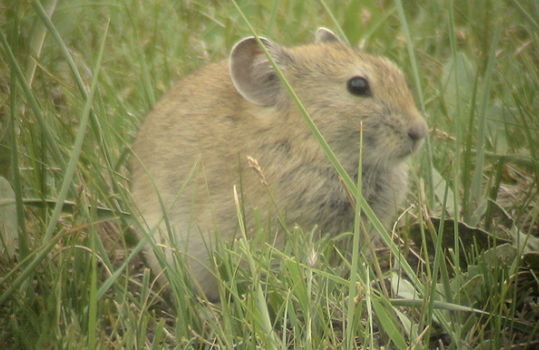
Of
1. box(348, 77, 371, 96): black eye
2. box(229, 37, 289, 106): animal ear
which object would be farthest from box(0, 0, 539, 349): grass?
box(229, 37, 289, 106): animal ear

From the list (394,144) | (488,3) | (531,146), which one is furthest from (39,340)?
(488,3)

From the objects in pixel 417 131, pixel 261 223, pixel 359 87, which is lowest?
pixel 261 223

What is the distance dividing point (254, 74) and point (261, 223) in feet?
3.45

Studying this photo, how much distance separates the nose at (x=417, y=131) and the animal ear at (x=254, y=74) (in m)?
0.70

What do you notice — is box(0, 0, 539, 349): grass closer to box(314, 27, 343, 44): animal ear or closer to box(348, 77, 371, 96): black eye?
box(314, 27, 343, 44): animal ear

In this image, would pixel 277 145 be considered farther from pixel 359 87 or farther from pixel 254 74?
pixel 359 87

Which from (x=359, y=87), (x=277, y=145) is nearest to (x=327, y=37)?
(x=359, y=87)

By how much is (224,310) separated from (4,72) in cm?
184

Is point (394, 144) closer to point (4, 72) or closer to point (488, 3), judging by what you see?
point (4, 72)

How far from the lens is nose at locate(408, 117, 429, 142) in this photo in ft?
12.6

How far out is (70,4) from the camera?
470 centimetres

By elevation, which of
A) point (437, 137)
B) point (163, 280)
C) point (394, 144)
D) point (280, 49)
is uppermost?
point (280, 49)

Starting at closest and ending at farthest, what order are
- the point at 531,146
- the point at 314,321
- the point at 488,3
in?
the point at 314,321 → the point at 531,146 → the point at 488,3

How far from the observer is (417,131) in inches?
152
